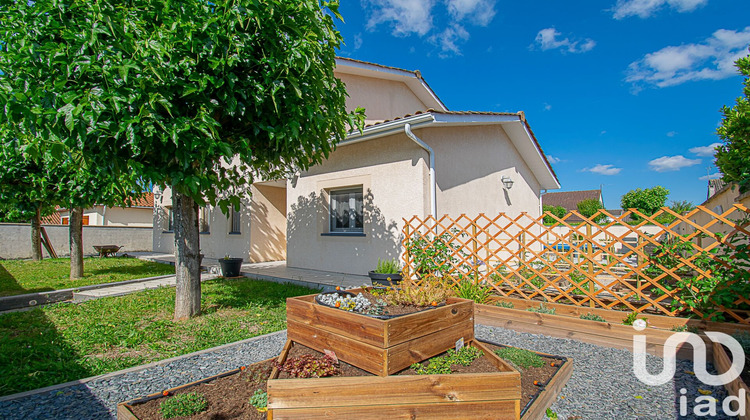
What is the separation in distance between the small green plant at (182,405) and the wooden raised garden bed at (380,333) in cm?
89

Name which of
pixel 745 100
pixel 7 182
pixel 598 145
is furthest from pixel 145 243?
pixel 598 145

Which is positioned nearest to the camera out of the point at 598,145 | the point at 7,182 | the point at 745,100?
the point at 745,100

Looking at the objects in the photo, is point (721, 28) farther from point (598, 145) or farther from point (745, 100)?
point (598, 145)

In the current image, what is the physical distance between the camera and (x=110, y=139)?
A: 144 inches

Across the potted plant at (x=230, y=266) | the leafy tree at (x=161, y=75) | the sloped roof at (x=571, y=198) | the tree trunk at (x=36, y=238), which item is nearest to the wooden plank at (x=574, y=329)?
the leafy tree at (x=161, y=75)

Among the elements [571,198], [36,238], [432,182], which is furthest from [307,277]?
[571,198]

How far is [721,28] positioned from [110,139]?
14707 mm

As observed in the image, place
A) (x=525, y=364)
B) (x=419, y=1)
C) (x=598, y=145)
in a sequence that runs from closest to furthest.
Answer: (x=525, y=364), (x=419, y=1), (x=598, y=145)

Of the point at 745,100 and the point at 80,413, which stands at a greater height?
the point at 745,100

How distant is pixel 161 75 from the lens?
3.23 meters

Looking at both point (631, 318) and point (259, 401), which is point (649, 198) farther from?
point (259, 401)

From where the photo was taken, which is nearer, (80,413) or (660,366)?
(80,413)

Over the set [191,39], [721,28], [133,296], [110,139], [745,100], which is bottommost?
[133,296]

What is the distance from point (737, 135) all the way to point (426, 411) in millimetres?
8033
